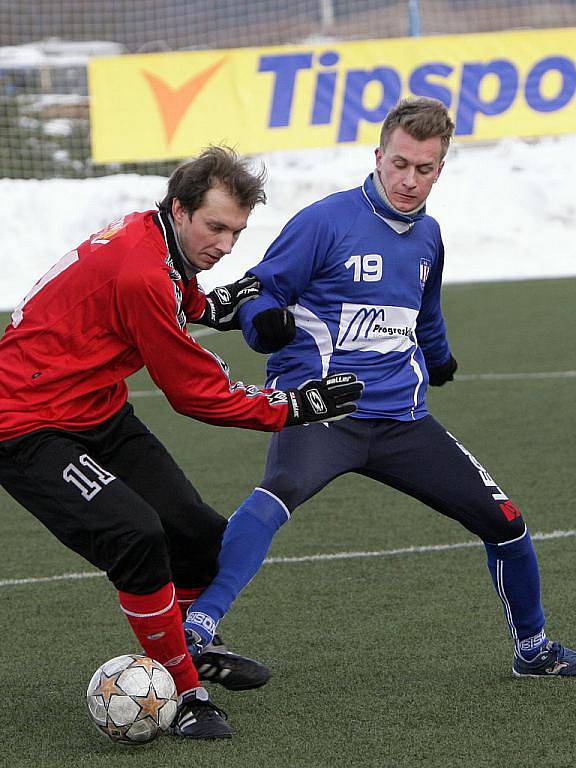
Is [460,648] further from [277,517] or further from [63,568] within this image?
[63,568]

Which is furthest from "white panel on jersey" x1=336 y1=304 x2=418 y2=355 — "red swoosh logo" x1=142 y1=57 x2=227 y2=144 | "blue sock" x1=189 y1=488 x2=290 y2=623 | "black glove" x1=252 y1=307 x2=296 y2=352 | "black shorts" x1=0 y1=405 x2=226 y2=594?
"red swoosh logo" x1=142 y1=57 x2=227 y2=144

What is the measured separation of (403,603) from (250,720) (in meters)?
1.37

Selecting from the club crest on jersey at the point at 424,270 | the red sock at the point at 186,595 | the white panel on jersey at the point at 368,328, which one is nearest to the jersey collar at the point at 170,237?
the white panel on jersey at the point at 368,328

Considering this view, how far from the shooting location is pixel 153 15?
75.4 feet

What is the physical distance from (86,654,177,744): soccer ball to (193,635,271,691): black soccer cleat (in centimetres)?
30

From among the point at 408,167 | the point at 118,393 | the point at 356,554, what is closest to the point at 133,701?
the point at 118,393

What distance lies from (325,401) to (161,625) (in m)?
0.86

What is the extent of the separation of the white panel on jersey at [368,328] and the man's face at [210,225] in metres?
0.64

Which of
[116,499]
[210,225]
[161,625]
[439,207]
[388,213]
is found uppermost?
[210,225]

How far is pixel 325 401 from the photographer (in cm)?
420

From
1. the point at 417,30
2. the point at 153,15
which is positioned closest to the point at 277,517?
the point at 417,30

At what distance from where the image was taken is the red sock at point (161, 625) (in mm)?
4004

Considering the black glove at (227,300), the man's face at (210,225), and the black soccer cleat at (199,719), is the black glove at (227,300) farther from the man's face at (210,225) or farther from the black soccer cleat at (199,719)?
the black soccer cleat at (199,719)

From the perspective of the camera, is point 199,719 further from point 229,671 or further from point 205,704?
point 229,671
